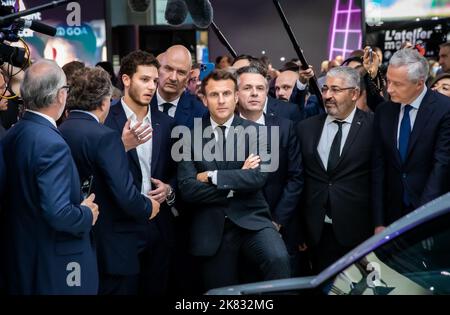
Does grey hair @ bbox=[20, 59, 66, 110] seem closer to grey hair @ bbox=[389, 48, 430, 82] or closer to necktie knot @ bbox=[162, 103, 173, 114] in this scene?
necktie knot @ bbox=[162, 103, 173, 114]

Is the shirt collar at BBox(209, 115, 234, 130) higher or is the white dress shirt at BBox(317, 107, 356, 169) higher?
the shirt collar at BBox(209, 115, 234, 130)

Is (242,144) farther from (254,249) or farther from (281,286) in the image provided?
(281,286)

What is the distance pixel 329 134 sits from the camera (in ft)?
16.2

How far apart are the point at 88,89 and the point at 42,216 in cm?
92

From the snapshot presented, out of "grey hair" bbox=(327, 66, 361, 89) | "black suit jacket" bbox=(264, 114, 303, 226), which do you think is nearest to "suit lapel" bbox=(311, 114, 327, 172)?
"black suit jacket" bbox=(264, 114, 303, 226)

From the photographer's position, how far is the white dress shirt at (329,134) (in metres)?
4.88

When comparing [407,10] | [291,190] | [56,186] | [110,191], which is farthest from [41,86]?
[407,10]

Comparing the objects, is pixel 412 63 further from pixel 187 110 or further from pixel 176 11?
pixel 187 110

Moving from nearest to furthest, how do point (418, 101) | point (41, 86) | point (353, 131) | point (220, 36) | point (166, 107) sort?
point (41, 86) → point (418, 101) → point (353, 131) → point (220, 36) → point (166, 107)

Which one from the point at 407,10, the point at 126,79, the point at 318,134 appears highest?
the point at 407,10

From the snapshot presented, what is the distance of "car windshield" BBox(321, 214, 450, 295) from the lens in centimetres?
255

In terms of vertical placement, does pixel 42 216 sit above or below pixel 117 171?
below

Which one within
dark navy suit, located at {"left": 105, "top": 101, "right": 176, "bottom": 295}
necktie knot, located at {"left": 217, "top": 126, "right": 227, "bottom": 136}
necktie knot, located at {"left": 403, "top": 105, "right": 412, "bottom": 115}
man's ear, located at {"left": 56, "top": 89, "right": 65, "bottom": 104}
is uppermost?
man's ear, located at {"left": 56, "top": 89, "right": 65, "bottom": 104}

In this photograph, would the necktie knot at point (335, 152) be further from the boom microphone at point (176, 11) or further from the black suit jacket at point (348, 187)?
the boom microphone at point (176, 11)
